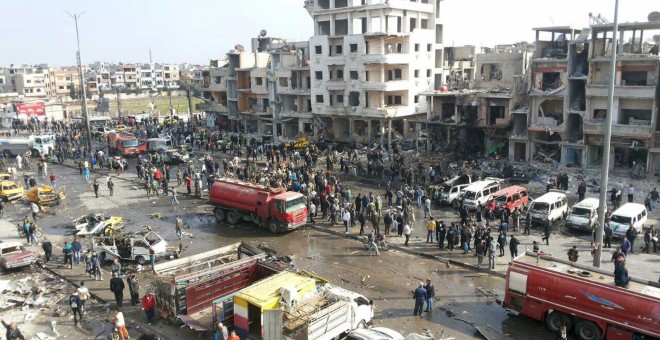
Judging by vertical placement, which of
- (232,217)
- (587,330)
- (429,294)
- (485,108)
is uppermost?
(485,108)

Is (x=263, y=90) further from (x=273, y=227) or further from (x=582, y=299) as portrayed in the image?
(x=582, y=299)

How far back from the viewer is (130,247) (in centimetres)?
2295

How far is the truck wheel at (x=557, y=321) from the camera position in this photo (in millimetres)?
15891

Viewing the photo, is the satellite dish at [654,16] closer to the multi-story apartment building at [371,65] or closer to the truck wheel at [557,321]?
the multi-story apartment building at [371,65]

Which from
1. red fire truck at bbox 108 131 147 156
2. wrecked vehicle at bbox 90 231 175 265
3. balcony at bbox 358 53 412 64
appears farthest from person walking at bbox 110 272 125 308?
balcony at bbox 358 53 412 64

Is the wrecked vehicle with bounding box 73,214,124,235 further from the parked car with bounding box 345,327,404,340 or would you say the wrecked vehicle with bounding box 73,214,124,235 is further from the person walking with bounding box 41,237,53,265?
the parked car with bounding box 345,327,404,340

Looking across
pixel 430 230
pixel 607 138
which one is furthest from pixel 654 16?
pixel 430 230

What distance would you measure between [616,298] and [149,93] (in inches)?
5159

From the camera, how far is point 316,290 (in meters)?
15.8

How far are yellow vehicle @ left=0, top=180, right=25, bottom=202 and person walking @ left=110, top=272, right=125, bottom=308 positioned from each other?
21486mm

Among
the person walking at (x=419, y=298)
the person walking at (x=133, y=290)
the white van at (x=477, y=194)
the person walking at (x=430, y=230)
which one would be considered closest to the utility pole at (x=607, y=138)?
→ the person walking at (x=419, y=298)

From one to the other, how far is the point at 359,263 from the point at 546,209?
10772mm

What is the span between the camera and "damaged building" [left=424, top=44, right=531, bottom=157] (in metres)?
43.2

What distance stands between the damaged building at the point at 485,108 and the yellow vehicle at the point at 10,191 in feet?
108
